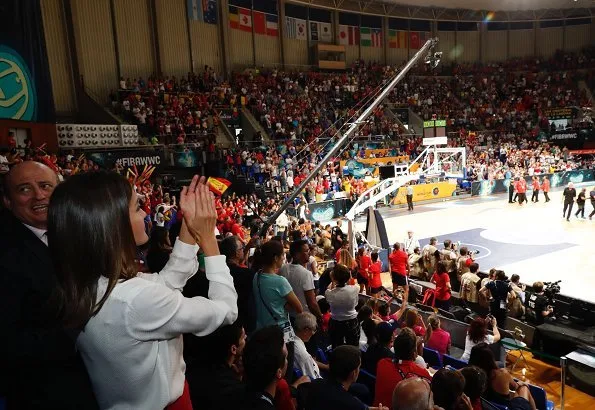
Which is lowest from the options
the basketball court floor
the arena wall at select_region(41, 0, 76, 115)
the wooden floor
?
the basketball court floor

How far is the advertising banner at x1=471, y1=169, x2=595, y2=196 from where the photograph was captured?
27.8 metres

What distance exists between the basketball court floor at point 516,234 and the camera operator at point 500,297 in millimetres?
2801

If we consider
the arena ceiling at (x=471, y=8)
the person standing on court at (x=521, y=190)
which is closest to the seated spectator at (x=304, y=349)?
the person standing on court at (x=521, y=190)

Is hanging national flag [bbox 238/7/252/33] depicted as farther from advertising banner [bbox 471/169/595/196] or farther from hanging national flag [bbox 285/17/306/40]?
advertising banner [bbox 471/169/595/196]

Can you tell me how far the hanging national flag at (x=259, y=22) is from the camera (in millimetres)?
30594

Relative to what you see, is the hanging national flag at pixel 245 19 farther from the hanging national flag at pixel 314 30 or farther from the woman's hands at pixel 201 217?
the woman's hands at pixel 201 217

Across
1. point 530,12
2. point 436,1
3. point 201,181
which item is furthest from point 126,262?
point 530,12

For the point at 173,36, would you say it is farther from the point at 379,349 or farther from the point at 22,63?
the point at 379,349

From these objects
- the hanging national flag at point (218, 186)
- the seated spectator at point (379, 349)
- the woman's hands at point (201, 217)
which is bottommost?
the seated spectator at point (379, 349)

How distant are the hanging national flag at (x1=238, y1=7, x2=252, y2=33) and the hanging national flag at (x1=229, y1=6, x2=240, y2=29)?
23 centimetres

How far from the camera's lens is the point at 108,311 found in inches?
57.6

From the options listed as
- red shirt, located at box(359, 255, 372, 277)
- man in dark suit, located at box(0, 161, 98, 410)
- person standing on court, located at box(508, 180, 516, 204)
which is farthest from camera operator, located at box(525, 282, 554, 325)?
person standing on court, located at box(508, 180, 516, 204)

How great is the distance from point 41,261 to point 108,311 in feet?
1.98

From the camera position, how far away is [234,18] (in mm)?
29438
